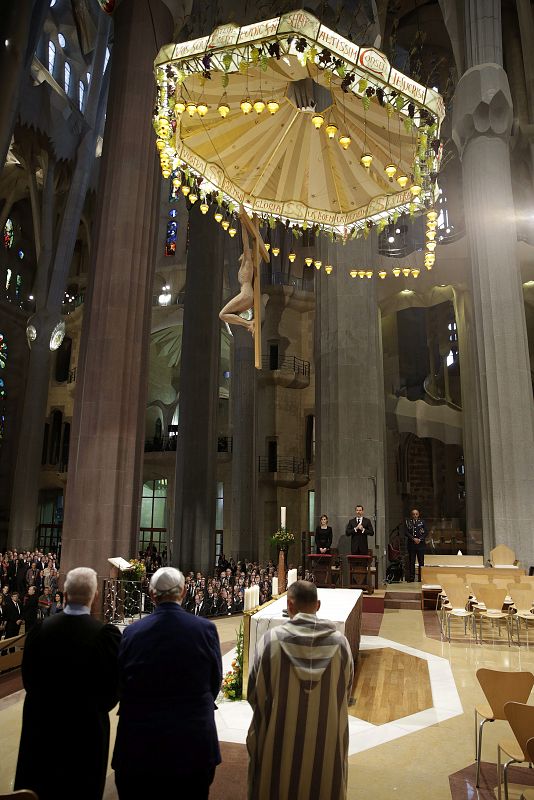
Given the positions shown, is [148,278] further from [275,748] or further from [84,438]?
[275,748]

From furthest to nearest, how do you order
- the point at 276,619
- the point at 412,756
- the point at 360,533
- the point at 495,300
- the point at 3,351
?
the point at 3,351 < the point at 495,300 < the point at 360,533 < the point at 276,619 < the point at 412,756

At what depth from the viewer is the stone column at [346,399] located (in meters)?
14.4

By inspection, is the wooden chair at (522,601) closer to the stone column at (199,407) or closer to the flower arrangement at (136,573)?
the flower arrangement at (136,573)

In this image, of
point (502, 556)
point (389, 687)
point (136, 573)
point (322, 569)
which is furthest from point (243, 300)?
point (502, 556)

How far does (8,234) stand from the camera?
3097 cm

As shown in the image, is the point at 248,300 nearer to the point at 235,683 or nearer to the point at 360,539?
the point at 235,683

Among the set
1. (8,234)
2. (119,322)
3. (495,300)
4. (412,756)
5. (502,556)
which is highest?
(8,234)

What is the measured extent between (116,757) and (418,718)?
137 inches

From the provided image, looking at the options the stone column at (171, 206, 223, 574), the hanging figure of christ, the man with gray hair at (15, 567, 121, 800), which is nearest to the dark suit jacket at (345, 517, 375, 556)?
the hanging figure of christ

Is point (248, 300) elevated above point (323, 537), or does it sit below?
above

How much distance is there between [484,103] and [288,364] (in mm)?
15023

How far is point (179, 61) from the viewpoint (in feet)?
22.0

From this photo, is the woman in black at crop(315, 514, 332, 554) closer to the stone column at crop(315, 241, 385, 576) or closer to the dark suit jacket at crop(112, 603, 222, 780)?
the stone column at crop(315, 241, 385, 576)

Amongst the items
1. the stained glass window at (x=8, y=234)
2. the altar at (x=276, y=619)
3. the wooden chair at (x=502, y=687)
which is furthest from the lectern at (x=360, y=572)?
the stained glass window at (x=8, y=234)
